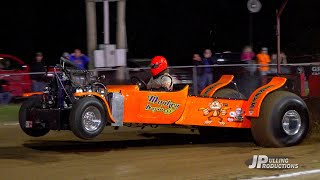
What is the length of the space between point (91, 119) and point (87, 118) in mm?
68

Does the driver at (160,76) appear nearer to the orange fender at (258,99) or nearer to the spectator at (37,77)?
the orange fender at (258,99)

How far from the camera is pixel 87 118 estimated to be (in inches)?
375

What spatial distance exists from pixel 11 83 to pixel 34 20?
23.6 m

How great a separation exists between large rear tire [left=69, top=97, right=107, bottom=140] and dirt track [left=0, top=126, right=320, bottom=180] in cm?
Result: 44

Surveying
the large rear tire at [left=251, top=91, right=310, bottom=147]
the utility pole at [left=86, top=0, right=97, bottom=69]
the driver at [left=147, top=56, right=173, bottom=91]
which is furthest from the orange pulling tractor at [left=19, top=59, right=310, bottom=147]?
the utility pole at [left=86, top=0, right=97, bottom=69]

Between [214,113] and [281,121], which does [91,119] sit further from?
[281,121]

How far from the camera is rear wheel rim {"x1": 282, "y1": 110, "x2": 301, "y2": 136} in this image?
35.2 feet

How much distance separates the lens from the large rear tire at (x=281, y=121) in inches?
413

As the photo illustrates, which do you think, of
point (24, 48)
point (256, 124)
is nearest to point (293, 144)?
point (256, 124)

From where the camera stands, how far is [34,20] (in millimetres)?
39750

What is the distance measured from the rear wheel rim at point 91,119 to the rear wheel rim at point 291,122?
328 cm

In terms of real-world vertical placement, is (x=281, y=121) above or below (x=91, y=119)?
below

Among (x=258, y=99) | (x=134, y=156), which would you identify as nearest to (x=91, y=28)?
(x=258, y=99)

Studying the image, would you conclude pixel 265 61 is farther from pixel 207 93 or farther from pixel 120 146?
pixel 120 146
